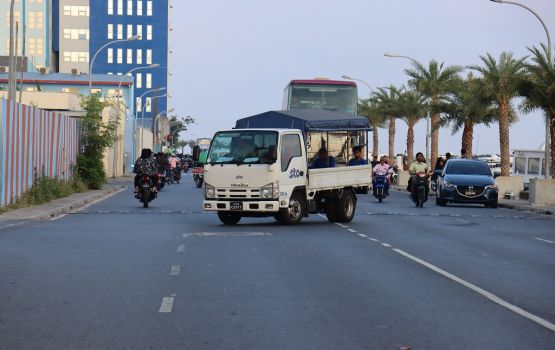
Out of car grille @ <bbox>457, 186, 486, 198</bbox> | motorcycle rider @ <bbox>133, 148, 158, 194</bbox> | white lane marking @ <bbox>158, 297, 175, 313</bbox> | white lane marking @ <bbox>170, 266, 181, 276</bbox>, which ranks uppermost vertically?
motorcycle rider @ <bbox>133, 148, 158, 194</bbox>

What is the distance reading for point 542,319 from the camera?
10180 mm

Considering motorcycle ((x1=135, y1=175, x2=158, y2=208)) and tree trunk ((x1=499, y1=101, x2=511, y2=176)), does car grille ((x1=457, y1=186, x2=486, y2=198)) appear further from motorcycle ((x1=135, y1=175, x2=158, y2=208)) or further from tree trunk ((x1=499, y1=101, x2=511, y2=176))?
tree trunk ((x1=499, y1=101, x2=511, y2=176))

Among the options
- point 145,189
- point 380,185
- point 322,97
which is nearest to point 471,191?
point 380,185

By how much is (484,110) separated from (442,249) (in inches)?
1658

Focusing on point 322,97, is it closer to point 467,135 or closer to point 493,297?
point 467,135

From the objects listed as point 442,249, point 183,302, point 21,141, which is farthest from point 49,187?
point 183,302

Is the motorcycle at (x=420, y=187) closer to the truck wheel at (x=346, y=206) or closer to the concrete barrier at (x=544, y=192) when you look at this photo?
the concrete barrier at (x=544, y=192)

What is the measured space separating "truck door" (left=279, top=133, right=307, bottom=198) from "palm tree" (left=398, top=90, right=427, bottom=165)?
54.7 meters

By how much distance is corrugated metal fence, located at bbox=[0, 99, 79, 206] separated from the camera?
30.5 m

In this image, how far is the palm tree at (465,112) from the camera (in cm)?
6106

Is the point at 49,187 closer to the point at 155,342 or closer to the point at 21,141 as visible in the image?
the point at 21,141

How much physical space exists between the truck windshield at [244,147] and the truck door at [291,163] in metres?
0.32

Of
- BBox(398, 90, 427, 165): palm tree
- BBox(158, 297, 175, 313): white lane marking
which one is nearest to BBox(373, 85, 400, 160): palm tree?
BBox(398, 90, 427, 165): palm tree

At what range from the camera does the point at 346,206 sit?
89.0ft
